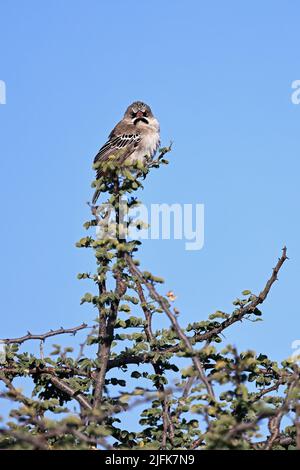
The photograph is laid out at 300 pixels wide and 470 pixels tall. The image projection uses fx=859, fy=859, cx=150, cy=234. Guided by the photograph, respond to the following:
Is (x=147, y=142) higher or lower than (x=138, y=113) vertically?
lower

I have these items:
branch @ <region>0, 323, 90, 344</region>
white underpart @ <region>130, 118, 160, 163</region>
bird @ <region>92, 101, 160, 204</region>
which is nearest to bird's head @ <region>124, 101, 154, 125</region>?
bird @ <region>92, 101, 160, 204</region>

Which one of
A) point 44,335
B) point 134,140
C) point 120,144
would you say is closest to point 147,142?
point 134,140

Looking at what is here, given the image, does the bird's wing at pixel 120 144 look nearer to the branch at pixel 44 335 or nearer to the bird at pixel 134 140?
the bird at pixel 134 140

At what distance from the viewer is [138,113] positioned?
17.6 meters

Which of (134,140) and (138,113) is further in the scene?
(138,113)

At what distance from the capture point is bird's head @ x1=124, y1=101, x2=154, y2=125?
1717 cm

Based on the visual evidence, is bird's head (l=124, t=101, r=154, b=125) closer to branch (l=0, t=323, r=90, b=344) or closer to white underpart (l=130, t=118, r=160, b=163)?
white underpart (l=130, t=118, r=160, b=163)

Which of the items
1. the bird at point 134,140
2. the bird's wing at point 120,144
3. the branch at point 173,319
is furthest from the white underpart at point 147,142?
the branch at point 173,319

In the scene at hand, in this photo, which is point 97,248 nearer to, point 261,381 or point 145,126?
point 261,381

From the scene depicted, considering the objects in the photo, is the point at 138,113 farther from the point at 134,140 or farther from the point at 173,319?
the point at 173,319

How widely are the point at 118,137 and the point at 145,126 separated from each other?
772mm
